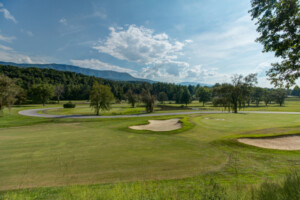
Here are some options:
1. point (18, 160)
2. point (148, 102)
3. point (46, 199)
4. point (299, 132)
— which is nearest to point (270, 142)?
point (299, 132)

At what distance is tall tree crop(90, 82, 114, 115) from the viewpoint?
41.2 metres

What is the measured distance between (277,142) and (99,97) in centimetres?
4030

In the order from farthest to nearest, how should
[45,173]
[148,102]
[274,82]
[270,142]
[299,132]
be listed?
1. [148,102]
2. [299,132]
3. [270,142]
4. [274,82]
5. [45,173]

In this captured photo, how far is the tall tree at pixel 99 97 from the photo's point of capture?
41156mm

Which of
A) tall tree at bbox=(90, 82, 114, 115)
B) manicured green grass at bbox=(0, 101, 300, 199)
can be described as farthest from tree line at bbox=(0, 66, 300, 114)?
manicured green grass at bbox=(0, 101, 300, 199)

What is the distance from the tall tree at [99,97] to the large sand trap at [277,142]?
1482 inches

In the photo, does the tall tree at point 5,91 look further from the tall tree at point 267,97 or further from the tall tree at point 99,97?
the tall tree at point 267,97

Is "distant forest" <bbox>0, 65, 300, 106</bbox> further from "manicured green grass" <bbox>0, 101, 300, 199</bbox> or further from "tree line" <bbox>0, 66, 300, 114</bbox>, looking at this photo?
"manicured green grass" <bbox>0, 101, 300, 199</bbox>

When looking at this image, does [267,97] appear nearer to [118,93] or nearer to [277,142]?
[277,142]

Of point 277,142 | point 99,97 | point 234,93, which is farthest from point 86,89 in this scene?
point 277,142

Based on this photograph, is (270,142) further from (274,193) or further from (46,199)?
(46,199)

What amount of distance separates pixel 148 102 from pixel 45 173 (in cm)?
4162

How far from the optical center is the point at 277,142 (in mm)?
12391

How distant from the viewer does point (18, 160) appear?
8336mm
